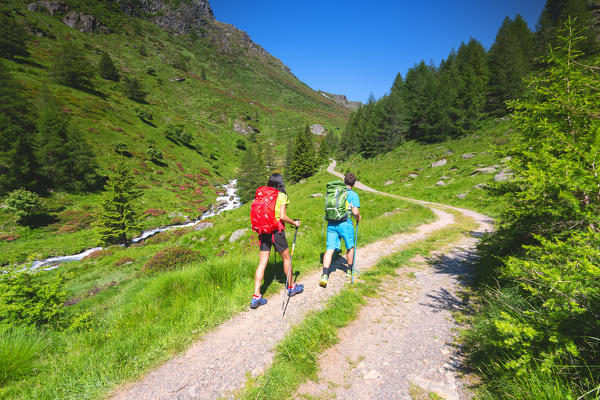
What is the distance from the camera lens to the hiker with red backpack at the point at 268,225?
4.89 meters

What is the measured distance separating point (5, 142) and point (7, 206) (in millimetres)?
9031

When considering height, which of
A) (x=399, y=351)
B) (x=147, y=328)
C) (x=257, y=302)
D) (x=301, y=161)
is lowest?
(x=147, y=328)

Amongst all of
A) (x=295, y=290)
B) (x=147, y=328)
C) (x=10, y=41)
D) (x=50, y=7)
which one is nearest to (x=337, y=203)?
(x=295, y=290)

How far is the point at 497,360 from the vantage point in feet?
9.48

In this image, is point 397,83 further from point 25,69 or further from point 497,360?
point 25,69

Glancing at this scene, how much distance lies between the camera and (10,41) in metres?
57.6

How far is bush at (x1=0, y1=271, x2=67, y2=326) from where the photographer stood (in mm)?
5090

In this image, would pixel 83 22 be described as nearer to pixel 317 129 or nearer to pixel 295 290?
pixel 317 129

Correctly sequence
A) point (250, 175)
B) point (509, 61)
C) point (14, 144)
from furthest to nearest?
point (250, 175) → point (509, 61) → point (14, 144)

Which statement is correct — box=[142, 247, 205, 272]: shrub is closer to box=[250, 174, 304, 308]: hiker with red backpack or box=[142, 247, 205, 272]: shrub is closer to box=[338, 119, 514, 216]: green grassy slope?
box=[250, 174, 304, 308]: hiker with red backpack

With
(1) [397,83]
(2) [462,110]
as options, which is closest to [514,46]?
(2) [462,110]

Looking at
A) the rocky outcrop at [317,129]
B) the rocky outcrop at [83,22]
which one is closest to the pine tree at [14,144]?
the rocky outcrop at [317,129]

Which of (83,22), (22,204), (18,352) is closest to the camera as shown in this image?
(18,352)

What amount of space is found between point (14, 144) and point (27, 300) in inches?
1575
